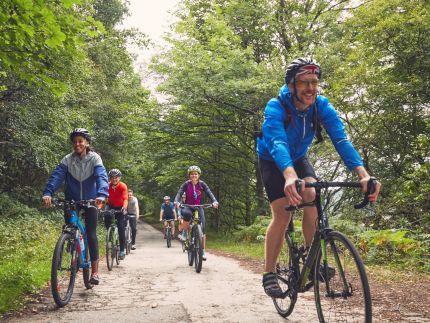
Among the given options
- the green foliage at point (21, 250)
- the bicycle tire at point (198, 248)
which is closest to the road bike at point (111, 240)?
the green foliage at point (21, 250)

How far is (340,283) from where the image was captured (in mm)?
3170

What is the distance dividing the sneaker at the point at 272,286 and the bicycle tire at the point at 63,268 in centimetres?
241

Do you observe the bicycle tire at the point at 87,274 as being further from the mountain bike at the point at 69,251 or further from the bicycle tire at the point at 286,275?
the bicycle tire at the point at 286,275

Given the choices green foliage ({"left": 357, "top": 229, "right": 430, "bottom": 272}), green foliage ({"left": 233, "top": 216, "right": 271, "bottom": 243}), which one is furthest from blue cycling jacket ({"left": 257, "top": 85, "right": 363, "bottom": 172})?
green foliage ({"left": 233, "top": 216, "right": 271, "bottom": 243})

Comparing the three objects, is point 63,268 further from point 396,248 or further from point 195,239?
point 396,248

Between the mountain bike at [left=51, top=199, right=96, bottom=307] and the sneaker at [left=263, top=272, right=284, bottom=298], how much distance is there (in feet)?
8.06

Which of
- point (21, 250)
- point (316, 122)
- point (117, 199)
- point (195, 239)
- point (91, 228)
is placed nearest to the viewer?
point (316, 122)

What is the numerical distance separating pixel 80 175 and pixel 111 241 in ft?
12.7

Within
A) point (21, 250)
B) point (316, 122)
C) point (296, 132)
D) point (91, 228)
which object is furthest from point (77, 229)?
point (21, 250)

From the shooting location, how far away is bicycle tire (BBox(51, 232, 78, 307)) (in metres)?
4.78

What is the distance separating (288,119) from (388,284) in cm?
387

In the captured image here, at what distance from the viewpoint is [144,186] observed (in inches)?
1049

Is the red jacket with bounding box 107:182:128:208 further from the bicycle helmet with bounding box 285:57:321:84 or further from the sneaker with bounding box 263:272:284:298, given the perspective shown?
the bicycle helmet with bounding box 285:57:321:84

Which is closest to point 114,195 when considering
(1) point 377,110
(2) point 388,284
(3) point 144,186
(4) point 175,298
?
(4) point 175,298
